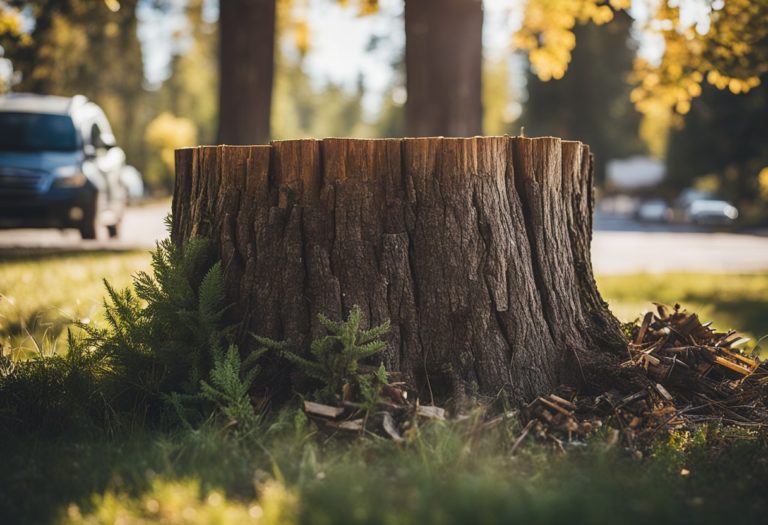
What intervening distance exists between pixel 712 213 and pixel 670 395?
37.6 meters

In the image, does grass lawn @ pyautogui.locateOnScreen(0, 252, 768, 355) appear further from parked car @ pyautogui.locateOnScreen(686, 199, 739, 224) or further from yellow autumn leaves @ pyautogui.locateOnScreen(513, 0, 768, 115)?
parked car @ pyautogui.locateOnScreen(686, 199, 739, 224)

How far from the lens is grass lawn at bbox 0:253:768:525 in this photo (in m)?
2.23

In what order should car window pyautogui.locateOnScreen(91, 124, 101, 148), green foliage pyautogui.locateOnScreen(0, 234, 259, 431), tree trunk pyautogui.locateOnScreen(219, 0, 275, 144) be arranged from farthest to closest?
car window pyautogui.locateOnScreen(91, 124, 101, 148)
tree trunk pyautogui.locateOnScreen(219, 0, 275, 144)
green foliage pyautogui.locateOnScreen(0, 234, 259, 431)

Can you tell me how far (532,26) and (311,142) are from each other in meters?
10.4

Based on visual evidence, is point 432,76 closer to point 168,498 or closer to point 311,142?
point 311,142

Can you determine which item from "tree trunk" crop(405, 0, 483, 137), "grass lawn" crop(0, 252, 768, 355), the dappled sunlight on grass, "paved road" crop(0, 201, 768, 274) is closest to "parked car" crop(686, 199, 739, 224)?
"paved road" crop(0, 201, 768, 274)

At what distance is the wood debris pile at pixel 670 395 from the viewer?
10.8 feet

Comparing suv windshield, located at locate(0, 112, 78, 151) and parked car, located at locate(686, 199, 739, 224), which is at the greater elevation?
suv windshield, located at locate(0, 112, 78, 151)

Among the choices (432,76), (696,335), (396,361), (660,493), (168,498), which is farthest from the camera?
(432,76)

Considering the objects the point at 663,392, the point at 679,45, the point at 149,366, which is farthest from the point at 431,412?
the point at 679,45

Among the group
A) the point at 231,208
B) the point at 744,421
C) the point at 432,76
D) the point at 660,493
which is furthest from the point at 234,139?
the point at 660,493

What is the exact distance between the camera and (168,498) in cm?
234

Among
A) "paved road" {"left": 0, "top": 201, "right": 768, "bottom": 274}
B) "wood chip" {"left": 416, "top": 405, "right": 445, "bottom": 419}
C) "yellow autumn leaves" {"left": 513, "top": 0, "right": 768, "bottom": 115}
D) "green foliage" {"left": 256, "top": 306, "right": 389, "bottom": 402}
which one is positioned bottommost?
"paved road" {"left": 0, "top": 201, "right": 768, "bottom": 274}

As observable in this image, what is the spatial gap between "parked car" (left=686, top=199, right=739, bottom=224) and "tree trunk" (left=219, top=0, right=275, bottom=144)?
3130cm
